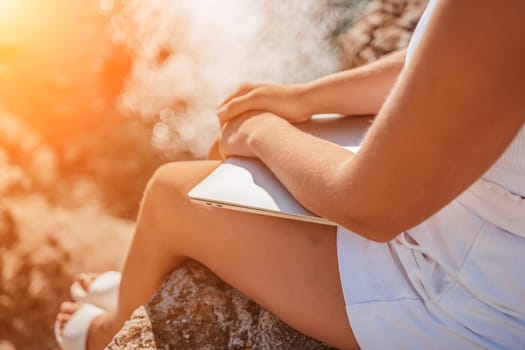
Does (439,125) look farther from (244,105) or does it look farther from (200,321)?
(200,321)

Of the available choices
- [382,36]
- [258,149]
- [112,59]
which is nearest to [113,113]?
[112,59]

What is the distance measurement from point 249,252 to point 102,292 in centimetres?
86

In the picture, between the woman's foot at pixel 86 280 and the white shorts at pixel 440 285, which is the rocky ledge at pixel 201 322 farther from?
the woman's foot at pixel 86 280

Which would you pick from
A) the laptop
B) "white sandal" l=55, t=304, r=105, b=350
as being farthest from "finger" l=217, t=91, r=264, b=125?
"white sandal" l=55, t=304, r=105, b=350

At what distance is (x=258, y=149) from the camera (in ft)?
3.56

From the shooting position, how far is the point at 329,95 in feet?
4.20

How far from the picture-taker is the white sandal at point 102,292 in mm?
1728

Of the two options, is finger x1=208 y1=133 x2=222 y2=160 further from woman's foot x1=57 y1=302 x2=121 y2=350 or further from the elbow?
the elbow

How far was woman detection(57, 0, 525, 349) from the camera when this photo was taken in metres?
0.64

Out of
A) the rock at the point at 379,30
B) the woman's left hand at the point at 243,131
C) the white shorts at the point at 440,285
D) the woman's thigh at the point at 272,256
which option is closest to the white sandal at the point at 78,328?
the woman's thigh at the point at 272,256

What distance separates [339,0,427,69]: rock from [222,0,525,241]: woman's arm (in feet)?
5.66

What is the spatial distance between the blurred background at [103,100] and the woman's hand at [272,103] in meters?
1.29

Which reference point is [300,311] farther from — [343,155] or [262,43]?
[262,43]

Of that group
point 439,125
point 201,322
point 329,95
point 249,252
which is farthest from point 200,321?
point 439,125
